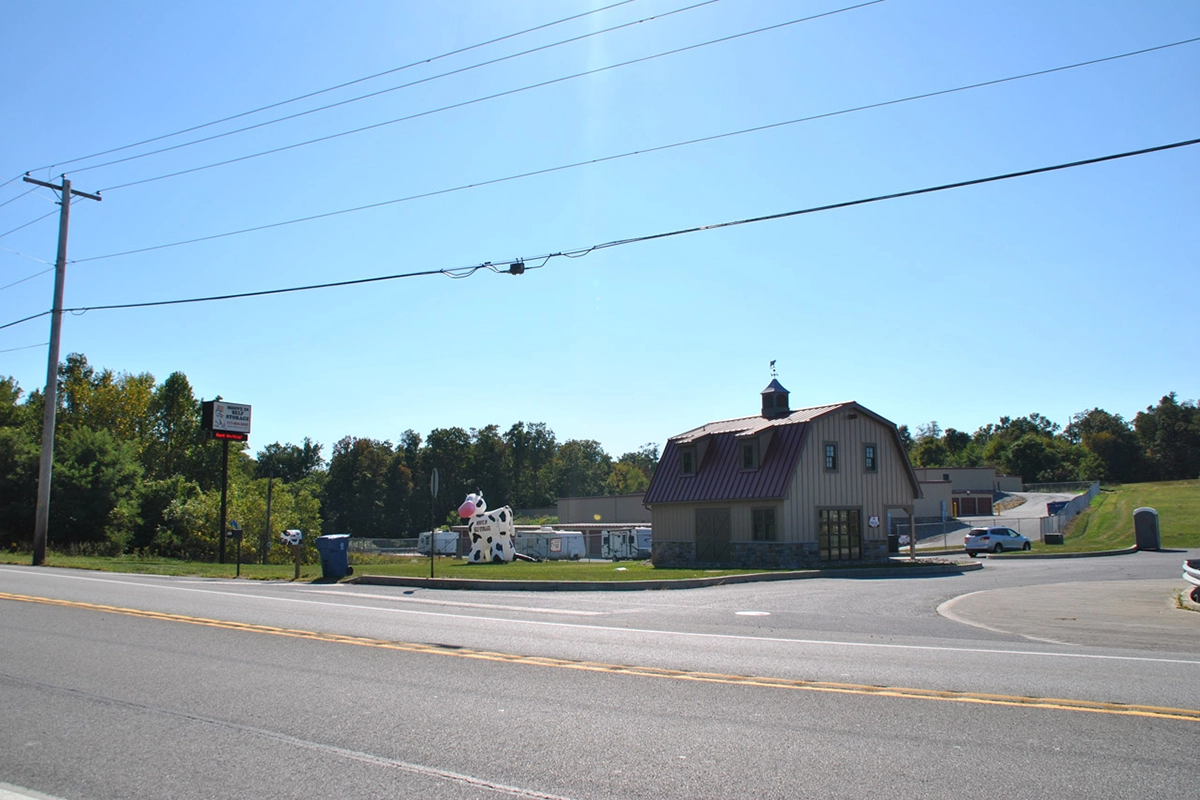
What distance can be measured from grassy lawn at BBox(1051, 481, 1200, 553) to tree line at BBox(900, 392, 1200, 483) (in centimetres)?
3575

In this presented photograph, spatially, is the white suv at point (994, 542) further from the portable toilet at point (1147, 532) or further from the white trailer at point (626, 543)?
the white trailer at point (626, 543)

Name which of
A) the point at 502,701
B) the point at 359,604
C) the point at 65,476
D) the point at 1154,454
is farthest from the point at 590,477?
the point at 502,701

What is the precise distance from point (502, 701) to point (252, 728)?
192 cm

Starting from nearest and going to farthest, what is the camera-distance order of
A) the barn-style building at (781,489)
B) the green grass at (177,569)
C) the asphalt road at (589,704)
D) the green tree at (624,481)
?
1. the asphalt road at (589,704)
2. the green grass at (177,569)
3. the barn-style building at (781,489)
4. the green tree at (624,481)

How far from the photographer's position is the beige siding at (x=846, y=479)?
30.1m

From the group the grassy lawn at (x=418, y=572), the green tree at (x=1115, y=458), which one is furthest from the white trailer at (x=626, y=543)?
the green tree at (x=1115, y=458)

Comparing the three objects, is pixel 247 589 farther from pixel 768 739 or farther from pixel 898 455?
pixel 898 455

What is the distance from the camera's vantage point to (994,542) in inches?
1665

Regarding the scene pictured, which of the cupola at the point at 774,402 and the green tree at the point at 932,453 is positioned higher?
the green tree at the point at 932,453

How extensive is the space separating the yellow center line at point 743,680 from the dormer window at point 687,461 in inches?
925

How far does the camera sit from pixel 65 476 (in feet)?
131

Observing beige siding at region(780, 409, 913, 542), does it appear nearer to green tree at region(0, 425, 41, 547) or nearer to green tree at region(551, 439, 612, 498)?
green tree at region(0, 425, 41, 547)

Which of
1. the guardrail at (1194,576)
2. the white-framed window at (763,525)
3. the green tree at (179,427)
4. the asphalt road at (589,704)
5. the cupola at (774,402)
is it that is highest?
the green tree at (179,427)

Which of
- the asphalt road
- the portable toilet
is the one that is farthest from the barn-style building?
the asphalt road
